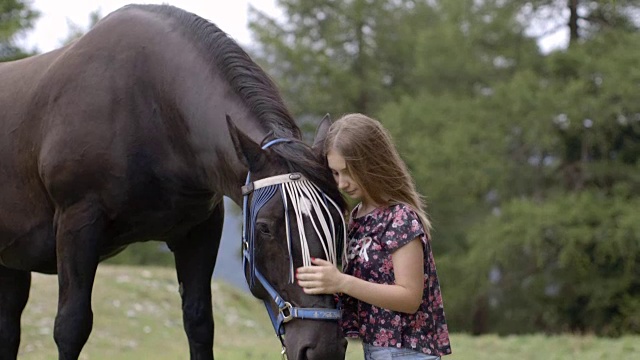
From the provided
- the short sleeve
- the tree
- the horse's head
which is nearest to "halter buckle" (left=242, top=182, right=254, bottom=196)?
the horse's head

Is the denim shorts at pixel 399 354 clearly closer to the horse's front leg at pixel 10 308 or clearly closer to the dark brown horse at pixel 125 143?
the dark brown horse at pixel 125 143

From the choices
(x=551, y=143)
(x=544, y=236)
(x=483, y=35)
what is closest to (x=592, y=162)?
(x=551, y=143)

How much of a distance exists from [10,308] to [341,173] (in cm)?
286

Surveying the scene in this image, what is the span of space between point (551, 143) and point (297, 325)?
59.0 feet

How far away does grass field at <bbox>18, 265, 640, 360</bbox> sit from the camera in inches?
319

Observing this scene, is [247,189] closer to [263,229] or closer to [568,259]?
[263,229]

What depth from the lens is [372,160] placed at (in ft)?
9.68

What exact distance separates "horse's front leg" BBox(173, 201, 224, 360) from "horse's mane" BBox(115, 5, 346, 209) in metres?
0.90

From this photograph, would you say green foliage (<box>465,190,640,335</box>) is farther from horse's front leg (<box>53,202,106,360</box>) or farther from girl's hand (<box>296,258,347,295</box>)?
girl's hand (<box>296,258,347,295</box>)

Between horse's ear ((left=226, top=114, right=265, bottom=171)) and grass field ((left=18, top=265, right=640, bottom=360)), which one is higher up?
horse's ear ((left=226, top=114, right=265, bottom=171))

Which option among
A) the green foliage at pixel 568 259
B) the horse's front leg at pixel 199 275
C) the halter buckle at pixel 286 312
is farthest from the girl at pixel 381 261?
the green foliage at pixel 568 259

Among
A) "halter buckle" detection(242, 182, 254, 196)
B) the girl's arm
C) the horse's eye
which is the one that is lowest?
the girl's arm

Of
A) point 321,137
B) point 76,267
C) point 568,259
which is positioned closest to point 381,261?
point 321,137

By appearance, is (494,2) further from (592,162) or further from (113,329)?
(113,329)
